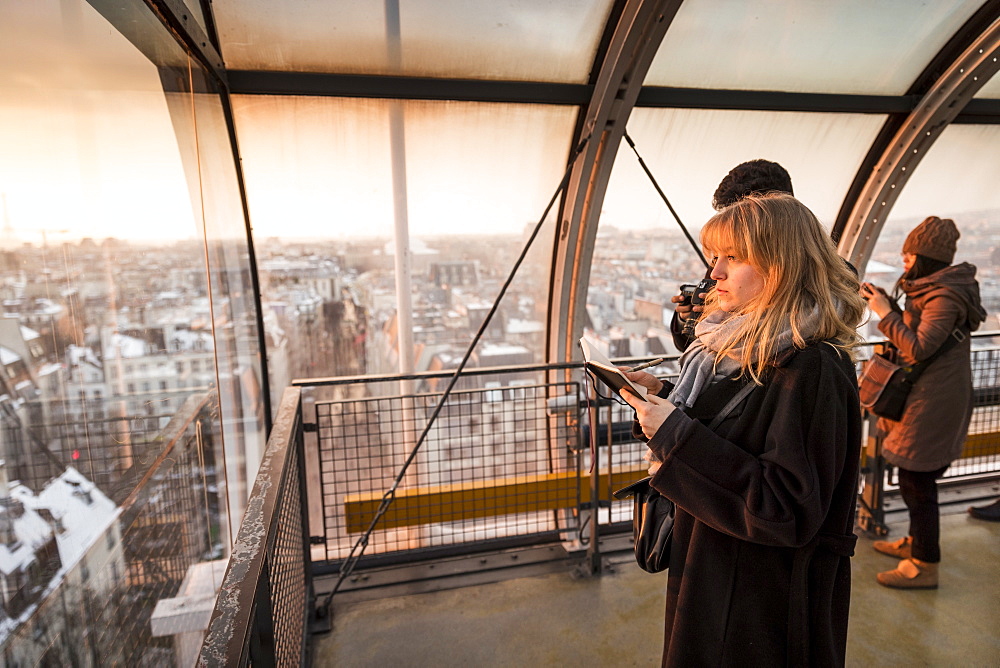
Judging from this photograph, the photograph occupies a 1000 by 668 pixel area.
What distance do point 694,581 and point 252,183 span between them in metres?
3.30

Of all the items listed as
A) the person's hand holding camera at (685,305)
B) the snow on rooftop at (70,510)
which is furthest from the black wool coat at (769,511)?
the snow on rooftop at (70,510)

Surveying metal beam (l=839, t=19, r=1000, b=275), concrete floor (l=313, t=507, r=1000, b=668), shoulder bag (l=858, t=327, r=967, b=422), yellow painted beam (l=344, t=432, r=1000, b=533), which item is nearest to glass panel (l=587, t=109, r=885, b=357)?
metal beam (l=839, t=19, r=1000, b=275)

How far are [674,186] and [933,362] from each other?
2002 millimetres

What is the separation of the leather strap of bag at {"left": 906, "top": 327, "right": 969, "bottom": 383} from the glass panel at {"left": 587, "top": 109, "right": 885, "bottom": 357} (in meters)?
1.87

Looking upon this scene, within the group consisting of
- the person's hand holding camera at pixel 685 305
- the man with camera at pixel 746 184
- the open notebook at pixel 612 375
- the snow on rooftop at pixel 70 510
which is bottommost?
the snow on rooftop at pixel 70 510

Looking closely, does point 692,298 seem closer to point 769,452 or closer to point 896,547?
point 769,452

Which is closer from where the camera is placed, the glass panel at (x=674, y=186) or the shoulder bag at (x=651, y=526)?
the shoulder bag at (x=651, y=526)

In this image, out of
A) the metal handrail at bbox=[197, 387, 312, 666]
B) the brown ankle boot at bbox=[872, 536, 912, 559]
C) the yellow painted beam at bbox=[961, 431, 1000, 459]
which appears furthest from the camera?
the yellow painted beam at bbox=[961, 431, 1000, 459]

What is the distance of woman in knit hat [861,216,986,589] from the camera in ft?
9.57

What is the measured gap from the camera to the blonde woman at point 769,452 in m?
1.43

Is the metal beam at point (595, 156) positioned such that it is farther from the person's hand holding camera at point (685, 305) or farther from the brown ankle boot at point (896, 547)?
the brown ankle boot at point (896, 547)

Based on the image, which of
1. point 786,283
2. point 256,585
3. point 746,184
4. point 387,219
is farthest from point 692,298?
point 387,219

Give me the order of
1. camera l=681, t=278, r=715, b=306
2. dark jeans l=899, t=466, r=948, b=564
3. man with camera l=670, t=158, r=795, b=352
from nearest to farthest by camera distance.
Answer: man with camera l=670, t=158, r=795, b=352, camera l=681, t=278, r=715, b=306, dark jeans l=899, t=466, r=948, b=564

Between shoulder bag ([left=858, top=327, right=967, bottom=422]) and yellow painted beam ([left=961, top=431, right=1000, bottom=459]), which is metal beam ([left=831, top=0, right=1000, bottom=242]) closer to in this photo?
yellow painted beam ([left=961, top=431, right=1000, bottom=459])
